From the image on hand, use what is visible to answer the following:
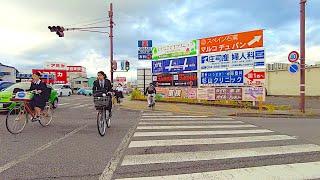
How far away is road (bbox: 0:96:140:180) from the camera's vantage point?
5816 mm

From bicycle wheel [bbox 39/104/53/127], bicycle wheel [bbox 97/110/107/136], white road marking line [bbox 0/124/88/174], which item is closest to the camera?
white road marking line [bbox 0/124/88/174]

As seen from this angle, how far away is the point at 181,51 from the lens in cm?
2647

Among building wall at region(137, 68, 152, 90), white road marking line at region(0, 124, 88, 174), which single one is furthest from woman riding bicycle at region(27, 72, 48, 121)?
building wall at region(137, 68, 152, 90)

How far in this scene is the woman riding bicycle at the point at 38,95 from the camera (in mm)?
10383

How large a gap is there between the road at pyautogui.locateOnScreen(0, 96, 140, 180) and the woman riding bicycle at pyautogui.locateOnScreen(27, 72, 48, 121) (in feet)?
1.94

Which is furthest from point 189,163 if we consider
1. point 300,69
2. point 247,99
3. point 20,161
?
point 247,99

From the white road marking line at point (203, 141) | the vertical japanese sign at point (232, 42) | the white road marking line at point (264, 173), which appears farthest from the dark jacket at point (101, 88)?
the vertical japanese sign at point (232, 42)

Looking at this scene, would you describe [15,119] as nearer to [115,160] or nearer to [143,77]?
[115,160]

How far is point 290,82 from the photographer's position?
42.8 meters

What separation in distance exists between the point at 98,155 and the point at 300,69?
13714 millimetres

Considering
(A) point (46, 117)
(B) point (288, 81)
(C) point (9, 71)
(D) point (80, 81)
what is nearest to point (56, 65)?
(D) point (80, 81)

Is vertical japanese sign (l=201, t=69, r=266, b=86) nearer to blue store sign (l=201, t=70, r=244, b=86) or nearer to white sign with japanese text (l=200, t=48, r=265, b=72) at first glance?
blue store sign (l=201, t=70, r=244, b=86)

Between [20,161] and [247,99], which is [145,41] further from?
[20,161]

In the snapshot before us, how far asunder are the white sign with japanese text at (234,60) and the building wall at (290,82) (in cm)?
1904
